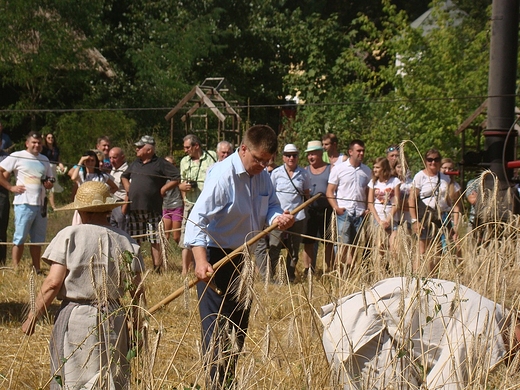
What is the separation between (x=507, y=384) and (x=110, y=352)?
1835 mm

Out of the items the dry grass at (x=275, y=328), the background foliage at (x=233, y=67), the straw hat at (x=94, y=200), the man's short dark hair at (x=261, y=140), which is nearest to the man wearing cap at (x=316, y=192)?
the dry grass at (x=275, y=328)

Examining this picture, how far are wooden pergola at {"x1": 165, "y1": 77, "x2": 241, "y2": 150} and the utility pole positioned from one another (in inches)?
301

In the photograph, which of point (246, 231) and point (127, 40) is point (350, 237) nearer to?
point (246, 231)

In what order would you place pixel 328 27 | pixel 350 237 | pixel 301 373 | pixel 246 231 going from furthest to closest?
pixel 328 27 < pixel 350 237 < pixel 246 231 < pixel 301 373

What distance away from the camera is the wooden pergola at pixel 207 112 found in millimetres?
16484

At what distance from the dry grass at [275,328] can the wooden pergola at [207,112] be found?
7610 millimetres

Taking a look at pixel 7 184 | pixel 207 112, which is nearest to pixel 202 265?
pixel 7 184

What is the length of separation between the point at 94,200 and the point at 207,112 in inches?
614

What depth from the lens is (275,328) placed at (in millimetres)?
6371

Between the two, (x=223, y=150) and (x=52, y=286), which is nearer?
(x=52, y=286)

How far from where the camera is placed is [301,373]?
175 inches

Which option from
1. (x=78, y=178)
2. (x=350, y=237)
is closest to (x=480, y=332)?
(x=350, y=237)

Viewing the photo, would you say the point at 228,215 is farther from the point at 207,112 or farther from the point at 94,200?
the point at 207,112

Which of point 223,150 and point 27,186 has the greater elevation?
point 223,150
